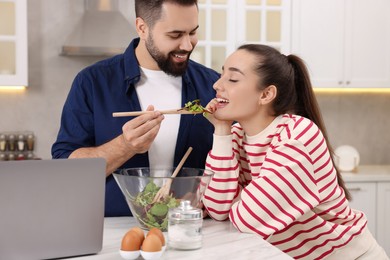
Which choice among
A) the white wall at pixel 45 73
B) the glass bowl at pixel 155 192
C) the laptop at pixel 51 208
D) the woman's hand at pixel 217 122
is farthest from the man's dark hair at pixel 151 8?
the white wall at pixel 45 73

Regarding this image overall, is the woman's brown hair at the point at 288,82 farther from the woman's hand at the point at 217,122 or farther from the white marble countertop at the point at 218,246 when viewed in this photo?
the white marble countertop at the point at 218,246

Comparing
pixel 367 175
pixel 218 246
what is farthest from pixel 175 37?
pixel 367 175

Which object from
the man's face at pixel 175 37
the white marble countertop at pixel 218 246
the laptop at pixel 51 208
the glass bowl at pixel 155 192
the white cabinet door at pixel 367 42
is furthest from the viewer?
the white cabinet door at pixel 367 42

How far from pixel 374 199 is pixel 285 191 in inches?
108

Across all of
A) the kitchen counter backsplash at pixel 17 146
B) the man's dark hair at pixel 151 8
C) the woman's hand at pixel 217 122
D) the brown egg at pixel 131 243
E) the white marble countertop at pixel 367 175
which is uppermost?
the man's dark hair at pixel 151 8

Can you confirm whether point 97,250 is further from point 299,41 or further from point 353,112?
point 353,112

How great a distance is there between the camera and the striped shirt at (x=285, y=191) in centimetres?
191

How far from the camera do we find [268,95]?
7.12 ft

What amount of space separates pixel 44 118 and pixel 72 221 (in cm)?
312

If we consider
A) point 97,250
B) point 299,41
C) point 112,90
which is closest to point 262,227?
point 97,250

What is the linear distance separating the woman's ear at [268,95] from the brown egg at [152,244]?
777 mm

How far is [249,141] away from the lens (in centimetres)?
215

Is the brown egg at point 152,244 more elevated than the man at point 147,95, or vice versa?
the man at point 147,95

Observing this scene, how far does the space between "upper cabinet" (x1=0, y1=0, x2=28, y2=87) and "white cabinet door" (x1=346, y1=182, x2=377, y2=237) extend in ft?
7.57
